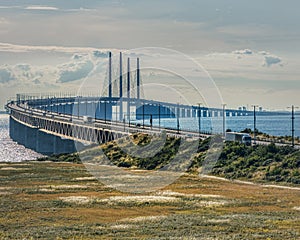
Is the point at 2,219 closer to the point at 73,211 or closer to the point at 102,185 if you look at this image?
the point at 73,211

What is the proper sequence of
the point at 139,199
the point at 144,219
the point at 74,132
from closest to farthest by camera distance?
the point at 144,219
the point at 139,199
the point at 74,132

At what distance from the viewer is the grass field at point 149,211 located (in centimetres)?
4334

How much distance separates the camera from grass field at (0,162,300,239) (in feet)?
142

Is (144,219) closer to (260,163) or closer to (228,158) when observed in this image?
(260,163)

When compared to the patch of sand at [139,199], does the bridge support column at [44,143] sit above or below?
below

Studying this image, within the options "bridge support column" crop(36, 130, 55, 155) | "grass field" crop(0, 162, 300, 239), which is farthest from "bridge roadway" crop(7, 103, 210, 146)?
"grass field" crop(0, 162, 300, 239)

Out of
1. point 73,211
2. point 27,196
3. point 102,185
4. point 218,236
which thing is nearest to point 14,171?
point 102,185

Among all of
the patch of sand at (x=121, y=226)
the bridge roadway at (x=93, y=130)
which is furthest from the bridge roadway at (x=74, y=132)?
the patch of sand at (x=121, y=226)

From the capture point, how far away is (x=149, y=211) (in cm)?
5462

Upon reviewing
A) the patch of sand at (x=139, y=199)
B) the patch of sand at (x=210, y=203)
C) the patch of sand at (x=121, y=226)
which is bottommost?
the patch of sand at (x=139, y=199)

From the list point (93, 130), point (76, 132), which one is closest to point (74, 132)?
point (76, 132)

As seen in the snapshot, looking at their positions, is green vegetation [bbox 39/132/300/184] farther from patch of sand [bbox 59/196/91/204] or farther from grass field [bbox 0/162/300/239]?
patch of sand [bbox 59/196/91/204]

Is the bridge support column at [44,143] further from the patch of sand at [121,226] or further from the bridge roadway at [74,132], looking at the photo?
the patch of sand at [121,226]

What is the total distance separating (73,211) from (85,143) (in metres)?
91.9
